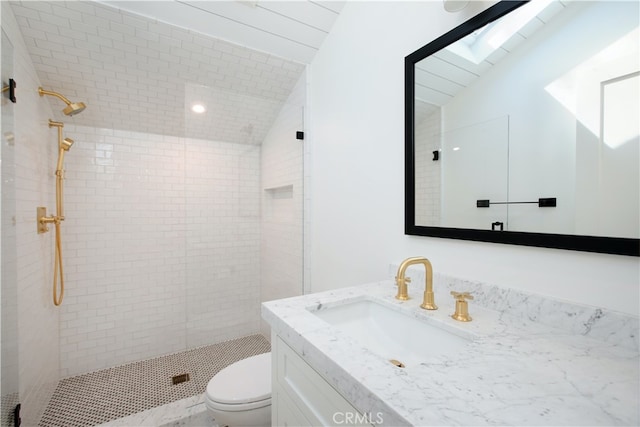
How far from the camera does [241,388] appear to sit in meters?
1.40

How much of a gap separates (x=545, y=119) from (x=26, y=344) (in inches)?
102

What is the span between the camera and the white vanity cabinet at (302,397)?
660mm

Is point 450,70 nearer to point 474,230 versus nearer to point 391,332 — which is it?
point 474,230

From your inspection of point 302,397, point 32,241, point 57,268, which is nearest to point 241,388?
point 302,397

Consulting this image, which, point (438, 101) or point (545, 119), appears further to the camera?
point (438, 101)

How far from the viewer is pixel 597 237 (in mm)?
771

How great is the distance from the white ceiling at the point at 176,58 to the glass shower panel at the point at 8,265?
33 cm

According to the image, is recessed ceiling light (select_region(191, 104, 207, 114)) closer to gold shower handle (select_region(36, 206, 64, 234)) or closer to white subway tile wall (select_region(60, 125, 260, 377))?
white subway tile wall (select_region(60, 125, 260, 377))


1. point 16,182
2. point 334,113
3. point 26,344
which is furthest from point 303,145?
point 26,344

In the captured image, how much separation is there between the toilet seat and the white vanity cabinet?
363mm

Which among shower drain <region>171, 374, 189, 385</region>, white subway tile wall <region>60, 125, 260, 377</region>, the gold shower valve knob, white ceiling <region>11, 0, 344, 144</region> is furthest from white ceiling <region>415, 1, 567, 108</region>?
shower drain <region>171, 374, 189, 385</region>

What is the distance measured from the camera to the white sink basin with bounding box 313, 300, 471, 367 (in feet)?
3.03

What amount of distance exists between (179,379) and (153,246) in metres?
1.04

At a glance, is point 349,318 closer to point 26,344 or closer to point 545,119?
point 545,119
